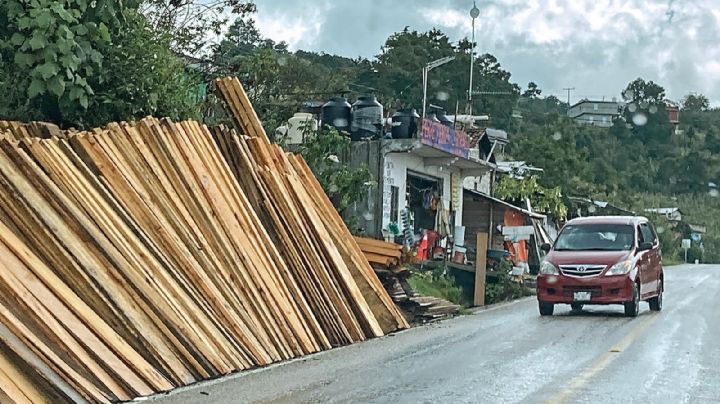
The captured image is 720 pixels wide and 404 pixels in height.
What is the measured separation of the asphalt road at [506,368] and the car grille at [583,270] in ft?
3.28

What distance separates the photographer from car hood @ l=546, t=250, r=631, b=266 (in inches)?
702

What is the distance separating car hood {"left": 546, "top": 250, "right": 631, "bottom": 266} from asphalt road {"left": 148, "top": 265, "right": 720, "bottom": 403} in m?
1.25

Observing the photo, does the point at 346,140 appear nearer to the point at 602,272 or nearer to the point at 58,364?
the point at 602,272

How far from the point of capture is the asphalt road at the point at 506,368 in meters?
9.05

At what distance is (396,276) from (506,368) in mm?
6296

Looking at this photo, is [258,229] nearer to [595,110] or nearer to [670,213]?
[670,213]

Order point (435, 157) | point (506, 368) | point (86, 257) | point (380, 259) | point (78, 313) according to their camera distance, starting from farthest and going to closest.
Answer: point (435, 157), point (380, 259), point (506, 368), point (86, 257), point (78, 313)

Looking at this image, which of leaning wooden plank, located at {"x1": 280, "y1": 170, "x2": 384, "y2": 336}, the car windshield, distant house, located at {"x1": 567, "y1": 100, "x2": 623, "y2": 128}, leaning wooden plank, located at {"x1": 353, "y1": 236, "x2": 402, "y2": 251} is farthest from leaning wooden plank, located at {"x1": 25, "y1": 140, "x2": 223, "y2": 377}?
distant house, located at {"x1": 567, "y1": 100, "x2": 623, "y2": 128}

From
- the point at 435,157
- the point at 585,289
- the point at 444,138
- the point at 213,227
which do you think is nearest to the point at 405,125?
the point at 444,138

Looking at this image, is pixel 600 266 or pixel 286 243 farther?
pixel 600 266


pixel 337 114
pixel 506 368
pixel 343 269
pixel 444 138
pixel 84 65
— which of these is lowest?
pixel 506 368

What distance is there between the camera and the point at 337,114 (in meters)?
27.4

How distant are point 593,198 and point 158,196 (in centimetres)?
4922

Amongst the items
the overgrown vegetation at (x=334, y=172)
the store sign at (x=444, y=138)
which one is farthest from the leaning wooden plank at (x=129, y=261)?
the store sign at (x=444, y=138)
